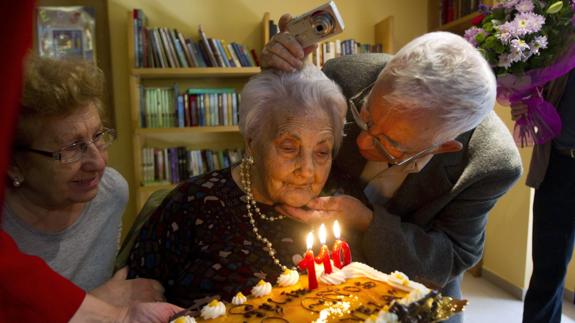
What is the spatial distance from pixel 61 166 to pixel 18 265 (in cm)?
52

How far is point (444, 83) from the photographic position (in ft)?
4.10

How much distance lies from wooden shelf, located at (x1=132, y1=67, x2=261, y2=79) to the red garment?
3.00 metres

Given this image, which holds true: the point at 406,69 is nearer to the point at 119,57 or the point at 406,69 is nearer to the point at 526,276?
the point at 526,276

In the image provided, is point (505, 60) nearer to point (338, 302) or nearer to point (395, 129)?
point (395, 129)

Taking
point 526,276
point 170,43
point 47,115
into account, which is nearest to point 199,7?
point 170,43

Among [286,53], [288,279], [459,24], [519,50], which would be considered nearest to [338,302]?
[288,279]

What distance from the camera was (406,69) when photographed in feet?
4.29

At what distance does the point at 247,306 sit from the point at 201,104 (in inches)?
120

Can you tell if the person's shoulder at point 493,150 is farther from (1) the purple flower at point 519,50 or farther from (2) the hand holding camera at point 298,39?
(2) the hand holding camera at point 298,39

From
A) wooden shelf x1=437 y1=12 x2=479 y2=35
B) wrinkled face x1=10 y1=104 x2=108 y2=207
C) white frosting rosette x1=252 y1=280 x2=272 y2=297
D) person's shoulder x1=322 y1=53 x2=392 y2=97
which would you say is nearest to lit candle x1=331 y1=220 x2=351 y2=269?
white frosting rosette x1=252 y1=280 x2=272 y2=297

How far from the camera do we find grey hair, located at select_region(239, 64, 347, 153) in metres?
1.38

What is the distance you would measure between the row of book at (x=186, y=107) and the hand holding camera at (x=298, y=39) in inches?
101

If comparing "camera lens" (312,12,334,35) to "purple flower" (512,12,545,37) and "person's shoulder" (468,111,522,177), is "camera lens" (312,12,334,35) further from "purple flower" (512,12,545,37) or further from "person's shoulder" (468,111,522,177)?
"purple flower" (512,12,545,37)

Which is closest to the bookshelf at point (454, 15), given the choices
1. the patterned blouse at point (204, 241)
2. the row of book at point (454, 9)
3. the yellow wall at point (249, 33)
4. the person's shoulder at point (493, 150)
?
the row of book at point (454, 9)
